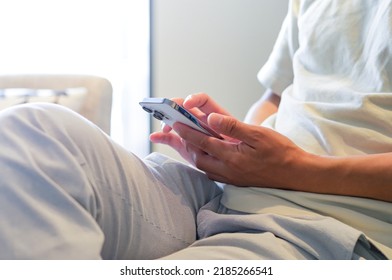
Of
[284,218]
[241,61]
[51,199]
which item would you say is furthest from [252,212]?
[241,61]

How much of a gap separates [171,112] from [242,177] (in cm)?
14

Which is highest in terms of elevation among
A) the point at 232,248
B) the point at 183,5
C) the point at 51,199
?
the point at 183,5

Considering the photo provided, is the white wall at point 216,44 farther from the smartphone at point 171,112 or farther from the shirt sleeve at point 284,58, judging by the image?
the smartphone at point 171,112

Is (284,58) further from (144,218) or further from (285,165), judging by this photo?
(144,218)

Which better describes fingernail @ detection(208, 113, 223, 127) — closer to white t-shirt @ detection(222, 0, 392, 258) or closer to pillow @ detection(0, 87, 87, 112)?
white t-shirt @ detection(222, 0, 392, 258)

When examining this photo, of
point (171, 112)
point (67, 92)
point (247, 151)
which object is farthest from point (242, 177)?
point (67, 92)

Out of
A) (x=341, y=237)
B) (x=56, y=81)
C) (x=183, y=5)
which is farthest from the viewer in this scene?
(x=183, y=5)

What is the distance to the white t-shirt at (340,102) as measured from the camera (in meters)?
0.55

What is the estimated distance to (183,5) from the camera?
1499 mm

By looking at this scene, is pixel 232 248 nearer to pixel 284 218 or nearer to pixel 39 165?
pixel 284 218

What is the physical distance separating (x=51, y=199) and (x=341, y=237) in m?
0.34

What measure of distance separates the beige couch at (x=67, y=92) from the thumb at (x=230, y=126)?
608 millimetres

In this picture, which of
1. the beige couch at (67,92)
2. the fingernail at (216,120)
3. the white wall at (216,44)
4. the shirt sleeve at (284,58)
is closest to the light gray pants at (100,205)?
the fingernail at (216,120)

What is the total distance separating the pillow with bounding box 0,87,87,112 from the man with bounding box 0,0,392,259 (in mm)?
458
